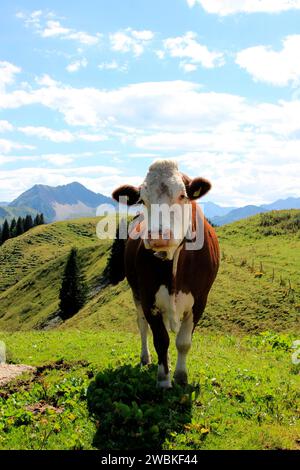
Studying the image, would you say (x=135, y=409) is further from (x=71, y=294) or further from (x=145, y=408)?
(x=71, y=294)

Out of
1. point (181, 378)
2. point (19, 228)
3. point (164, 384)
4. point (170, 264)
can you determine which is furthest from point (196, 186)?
point (19, 228)

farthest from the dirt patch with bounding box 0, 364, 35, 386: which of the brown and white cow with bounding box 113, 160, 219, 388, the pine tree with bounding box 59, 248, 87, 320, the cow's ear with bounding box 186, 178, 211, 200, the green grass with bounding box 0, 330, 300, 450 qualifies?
the pine tree with bounding box 59, 248, 87, 320

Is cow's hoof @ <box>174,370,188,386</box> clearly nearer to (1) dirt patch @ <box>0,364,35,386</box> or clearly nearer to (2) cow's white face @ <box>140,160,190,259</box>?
(2) cow's white face @ <box>140,160,190,259</box>

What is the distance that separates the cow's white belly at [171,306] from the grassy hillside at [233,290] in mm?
19222

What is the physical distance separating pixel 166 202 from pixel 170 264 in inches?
55.9

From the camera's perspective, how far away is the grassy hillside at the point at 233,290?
30.7 meters

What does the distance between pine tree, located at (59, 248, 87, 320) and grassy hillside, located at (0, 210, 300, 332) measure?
4092 millimetres

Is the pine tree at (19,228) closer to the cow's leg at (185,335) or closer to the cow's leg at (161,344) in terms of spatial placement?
the cow's leg at (185,335)

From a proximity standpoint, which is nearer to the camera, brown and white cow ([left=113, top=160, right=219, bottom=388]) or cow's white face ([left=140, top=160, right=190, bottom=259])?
cow's white face ([left=140, top=160, right=190, bottom=259])

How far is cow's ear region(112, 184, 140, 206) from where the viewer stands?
9.41m

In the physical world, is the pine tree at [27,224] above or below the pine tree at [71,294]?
above

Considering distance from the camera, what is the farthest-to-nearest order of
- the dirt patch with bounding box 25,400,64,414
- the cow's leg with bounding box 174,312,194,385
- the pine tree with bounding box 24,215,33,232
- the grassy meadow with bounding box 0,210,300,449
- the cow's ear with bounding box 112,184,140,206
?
the pine tree with bounding box 24,215,33,232
the cow's leg with bounding box 174,312,194,385
the cow's ear with bounding box 112,184,140,206
the dirt patch with bounding box 25,400,64,414
the grassy meadow with bounding box 0,210,300,449

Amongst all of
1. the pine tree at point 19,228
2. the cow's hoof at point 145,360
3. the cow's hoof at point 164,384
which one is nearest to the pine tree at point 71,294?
the cow's hoof at point 145,360
